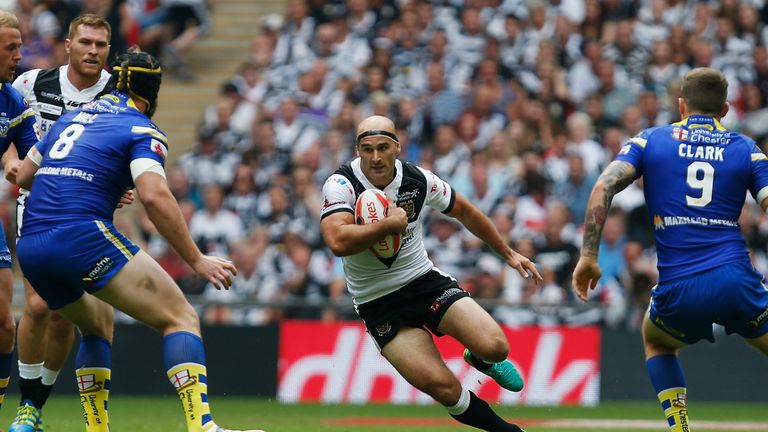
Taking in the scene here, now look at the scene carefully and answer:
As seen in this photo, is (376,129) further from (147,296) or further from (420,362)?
(147,296)

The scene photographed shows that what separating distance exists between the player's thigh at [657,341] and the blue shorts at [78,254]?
345cm

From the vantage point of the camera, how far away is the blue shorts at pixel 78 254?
7281mm

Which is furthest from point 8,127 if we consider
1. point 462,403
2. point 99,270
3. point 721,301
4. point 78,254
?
point 721,301

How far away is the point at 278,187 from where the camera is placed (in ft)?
54.5

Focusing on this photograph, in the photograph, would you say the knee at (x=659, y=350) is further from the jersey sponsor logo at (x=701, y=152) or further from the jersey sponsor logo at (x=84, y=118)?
the jersey sponsor logo at (x=84, y=118)

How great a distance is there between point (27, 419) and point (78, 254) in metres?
1.93

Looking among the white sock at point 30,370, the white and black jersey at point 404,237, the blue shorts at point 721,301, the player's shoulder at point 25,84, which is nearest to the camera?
the blue shorts at point 721,301

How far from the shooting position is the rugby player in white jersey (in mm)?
8477

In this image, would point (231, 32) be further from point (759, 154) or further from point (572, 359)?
point (759, 154)

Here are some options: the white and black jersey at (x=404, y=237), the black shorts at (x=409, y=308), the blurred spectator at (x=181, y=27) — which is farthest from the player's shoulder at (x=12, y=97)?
the blurred spectator at (x=181, y=27)

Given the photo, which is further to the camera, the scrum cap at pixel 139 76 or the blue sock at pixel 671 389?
the blue sock at pixel 671 389

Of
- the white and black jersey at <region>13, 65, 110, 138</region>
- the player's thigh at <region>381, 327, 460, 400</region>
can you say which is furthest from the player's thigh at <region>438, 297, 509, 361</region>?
the white and black jersey at <region>13, 65, 110, 138</region>

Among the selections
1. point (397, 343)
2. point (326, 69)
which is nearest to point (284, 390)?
point (326, 69)

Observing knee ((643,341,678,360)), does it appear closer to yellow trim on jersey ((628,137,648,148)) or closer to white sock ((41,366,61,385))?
yellow trim on jersey ((628,137,648,148))
